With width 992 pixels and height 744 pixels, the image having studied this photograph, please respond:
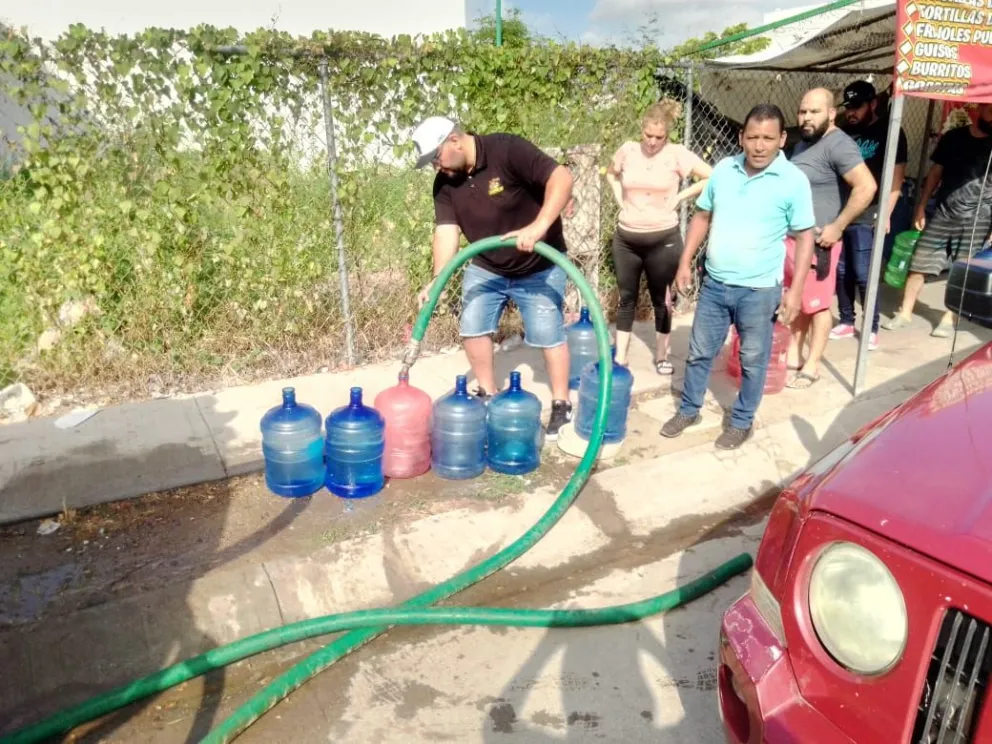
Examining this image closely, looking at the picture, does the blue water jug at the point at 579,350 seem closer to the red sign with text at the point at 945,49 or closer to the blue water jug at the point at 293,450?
the blue water jug at the point at 293,450

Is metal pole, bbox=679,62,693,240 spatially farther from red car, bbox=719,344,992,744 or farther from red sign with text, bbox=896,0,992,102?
red car, bbox=719,344,992,744

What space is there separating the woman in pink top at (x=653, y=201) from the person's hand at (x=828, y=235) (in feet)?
2.79

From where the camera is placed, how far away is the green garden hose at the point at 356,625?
253 centimetres

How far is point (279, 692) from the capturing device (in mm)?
2643

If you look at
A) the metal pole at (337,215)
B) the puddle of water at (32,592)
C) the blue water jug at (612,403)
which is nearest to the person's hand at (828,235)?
the blue water jug at (612,403)

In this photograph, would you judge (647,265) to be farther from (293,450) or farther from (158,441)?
(158,441)

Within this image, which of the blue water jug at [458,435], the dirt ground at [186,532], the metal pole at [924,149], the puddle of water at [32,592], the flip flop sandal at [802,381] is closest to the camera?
the puddle of water at [32,592]

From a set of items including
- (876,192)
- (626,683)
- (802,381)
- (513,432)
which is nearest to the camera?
(626,683)

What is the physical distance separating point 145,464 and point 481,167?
96.0 inches

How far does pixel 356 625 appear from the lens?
2.89 metres

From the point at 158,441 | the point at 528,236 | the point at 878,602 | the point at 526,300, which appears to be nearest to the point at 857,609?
the point at 878,602

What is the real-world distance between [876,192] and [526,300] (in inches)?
140

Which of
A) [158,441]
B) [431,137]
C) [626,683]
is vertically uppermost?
[431,137]

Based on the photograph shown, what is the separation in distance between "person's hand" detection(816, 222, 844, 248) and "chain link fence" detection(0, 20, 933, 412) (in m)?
1.92
